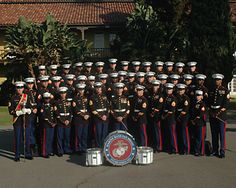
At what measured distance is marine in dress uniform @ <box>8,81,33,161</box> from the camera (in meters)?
9.30

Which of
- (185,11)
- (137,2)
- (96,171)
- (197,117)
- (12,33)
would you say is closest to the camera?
(96,171)

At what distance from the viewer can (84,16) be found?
1133 inches

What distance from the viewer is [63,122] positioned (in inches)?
377

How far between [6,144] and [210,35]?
9.28 meters

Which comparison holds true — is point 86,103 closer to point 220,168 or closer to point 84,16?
point 220,168

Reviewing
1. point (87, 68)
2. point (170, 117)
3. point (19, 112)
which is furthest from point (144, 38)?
point (19, 112)

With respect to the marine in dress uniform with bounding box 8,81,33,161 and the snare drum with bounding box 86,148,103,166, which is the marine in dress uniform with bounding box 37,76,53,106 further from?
the snare drum with bounding box 86,148,103,166

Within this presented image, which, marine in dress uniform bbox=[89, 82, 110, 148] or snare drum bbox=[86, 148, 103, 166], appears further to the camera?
marine in dress uniform bbox=[89, 82, 110, 148]

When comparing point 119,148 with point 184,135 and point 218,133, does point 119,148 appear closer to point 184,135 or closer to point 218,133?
point 184,135

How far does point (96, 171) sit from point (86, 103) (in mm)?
1901

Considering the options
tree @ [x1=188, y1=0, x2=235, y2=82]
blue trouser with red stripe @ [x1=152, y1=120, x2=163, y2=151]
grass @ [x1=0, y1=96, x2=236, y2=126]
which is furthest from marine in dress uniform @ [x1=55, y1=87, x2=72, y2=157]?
tree @ [x1=188, y1=0, x2=235, y2=82]

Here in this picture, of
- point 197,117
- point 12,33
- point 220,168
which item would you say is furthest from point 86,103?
point 12,33

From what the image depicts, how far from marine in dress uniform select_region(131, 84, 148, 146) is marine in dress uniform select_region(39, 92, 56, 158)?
6.26ft

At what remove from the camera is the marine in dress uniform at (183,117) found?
9.53 meters
